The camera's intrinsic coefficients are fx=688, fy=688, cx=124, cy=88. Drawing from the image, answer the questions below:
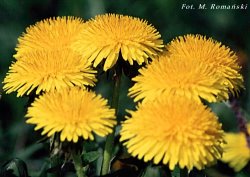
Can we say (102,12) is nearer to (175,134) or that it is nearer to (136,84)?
(136,84)

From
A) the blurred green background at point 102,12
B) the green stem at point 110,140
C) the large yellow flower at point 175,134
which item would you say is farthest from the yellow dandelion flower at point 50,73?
the blurred green background at point 102,12

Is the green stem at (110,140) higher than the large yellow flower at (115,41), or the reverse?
the large yellow flower at (115,41)

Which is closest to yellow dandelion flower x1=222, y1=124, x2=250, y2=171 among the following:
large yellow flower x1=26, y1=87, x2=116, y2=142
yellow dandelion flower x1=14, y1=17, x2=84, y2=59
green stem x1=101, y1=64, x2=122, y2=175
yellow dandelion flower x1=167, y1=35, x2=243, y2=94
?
yellow dandelion flower x1=167, y1=35, x2=243, y2=94

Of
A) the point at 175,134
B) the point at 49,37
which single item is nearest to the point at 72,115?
the point at 175,134

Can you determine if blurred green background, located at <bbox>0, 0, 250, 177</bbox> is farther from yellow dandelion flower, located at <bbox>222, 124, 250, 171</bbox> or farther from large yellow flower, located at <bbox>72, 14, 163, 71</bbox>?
large yellow flower, located at <bbox>72, 14, 163, 71</bbox>

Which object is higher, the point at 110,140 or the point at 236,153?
the point at 236,153

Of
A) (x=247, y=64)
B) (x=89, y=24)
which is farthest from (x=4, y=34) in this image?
(x=89, y=24)

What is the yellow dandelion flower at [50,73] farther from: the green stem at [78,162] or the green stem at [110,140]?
the green stem at [78,162]
